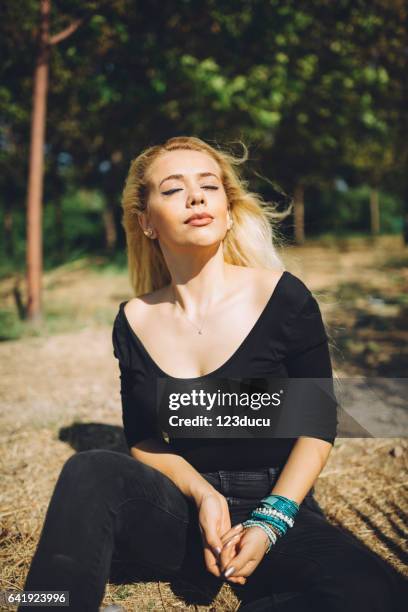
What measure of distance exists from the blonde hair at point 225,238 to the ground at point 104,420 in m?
0.55

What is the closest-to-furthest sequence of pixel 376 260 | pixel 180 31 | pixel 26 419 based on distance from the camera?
pixel 26 419
pixel 180 31
pixel 376 260

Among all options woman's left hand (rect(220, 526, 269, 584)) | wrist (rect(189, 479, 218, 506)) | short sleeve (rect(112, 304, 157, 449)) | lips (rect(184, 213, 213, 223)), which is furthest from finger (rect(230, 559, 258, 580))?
lips (rect(184, 213, 213, 223))

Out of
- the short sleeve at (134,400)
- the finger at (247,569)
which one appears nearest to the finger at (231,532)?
the finger at (247,569)

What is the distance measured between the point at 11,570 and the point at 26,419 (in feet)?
6.19

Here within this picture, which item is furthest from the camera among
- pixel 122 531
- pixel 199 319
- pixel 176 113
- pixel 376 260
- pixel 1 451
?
pixel 376 260

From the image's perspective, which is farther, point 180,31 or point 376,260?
point 376,260

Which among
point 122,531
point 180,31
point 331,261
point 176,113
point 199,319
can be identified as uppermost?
point 180,31

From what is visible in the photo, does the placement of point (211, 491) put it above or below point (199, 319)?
below

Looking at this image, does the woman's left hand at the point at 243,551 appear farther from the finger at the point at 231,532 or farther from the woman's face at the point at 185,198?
the woman's face at the point at 185,198

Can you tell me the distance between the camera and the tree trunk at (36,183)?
7.14 metres

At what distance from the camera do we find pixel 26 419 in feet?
13.7

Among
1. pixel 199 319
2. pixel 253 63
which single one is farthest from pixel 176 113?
pixel 199 319

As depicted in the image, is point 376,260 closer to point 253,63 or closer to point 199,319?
point 253,63

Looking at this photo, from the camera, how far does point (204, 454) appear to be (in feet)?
7.04
